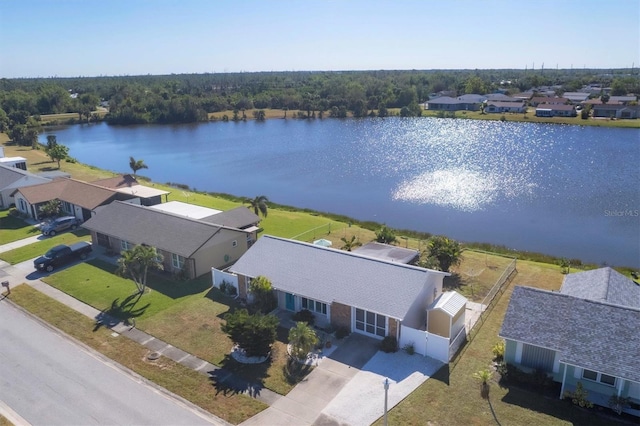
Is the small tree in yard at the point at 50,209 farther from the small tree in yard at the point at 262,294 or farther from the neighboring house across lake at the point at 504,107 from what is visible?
the neighboring house across lake at the point at 504,107

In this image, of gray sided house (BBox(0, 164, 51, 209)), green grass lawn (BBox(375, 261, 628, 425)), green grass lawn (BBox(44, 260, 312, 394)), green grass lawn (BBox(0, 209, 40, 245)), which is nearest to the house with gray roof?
green grass lawn (BBox(375, 261, 628, 425))

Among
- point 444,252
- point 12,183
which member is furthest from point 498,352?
point 12,183

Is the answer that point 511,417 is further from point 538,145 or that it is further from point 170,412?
point 538,145

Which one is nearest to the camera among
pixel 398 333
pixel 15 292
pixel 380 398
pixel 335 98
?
pixel 380 398

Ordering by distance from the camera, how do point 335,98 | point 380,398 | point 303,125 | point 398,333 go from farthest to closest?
point 335,98 < point 303,125 < point 398,333 < point 380,398

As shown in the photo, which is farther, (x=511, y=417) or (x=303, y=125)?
(x=303, y=125)

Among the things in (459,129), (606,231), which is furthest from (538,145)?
(606,231)

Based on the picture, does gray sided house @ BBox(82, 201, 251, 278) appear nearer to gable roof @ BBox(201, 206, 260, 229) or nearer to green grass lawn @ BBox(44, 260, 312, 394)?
green grass lawn @ BBox(44, 260, 312, 394)
